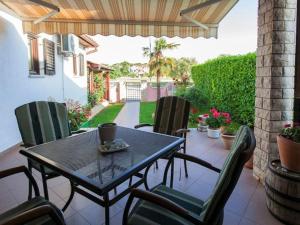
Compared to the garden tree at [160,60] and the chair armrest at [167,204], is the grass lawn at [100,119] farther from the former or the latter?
the chair armrest at [167,204]

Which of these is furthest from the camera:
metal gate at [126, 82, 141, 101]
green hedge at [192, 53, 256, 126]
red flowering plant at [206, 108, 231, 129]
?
metal gate at [126, 82, 141, 101]

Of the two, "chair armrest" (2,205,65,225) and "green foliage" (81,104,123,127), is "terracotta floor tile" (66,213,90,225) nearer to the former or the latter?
"chair armrest" (2,205,65,225)

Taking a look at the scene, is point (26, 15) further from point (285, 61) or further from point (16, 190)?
point (285, 61)

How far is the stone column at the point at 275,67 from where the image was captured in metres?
2.71

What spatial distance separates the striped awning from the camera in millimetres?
3842

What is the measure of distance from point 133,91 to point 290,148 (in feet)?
54.3

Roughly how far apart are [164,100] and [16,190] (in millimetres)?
2526

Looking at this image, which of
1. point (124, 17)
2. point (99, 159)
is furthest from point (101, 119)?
point (99, 159)

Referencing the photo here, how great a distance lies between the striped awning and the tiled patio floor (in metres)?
2.76

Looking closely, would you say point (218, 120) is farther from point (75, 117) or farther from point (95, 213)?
point (95, 213)

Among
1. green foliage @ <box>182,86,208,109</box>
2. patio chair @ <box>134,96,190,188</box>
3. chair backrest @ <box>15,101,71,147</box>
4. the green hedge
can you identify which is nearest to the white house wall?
chair backrest @ <box>15,101,71,147</box>

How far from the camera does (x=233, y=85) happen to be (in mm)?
6809

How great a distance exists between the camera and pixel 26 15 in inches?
184

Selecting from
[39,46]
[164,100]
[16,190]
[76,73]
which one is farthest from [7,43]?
[76,73]
